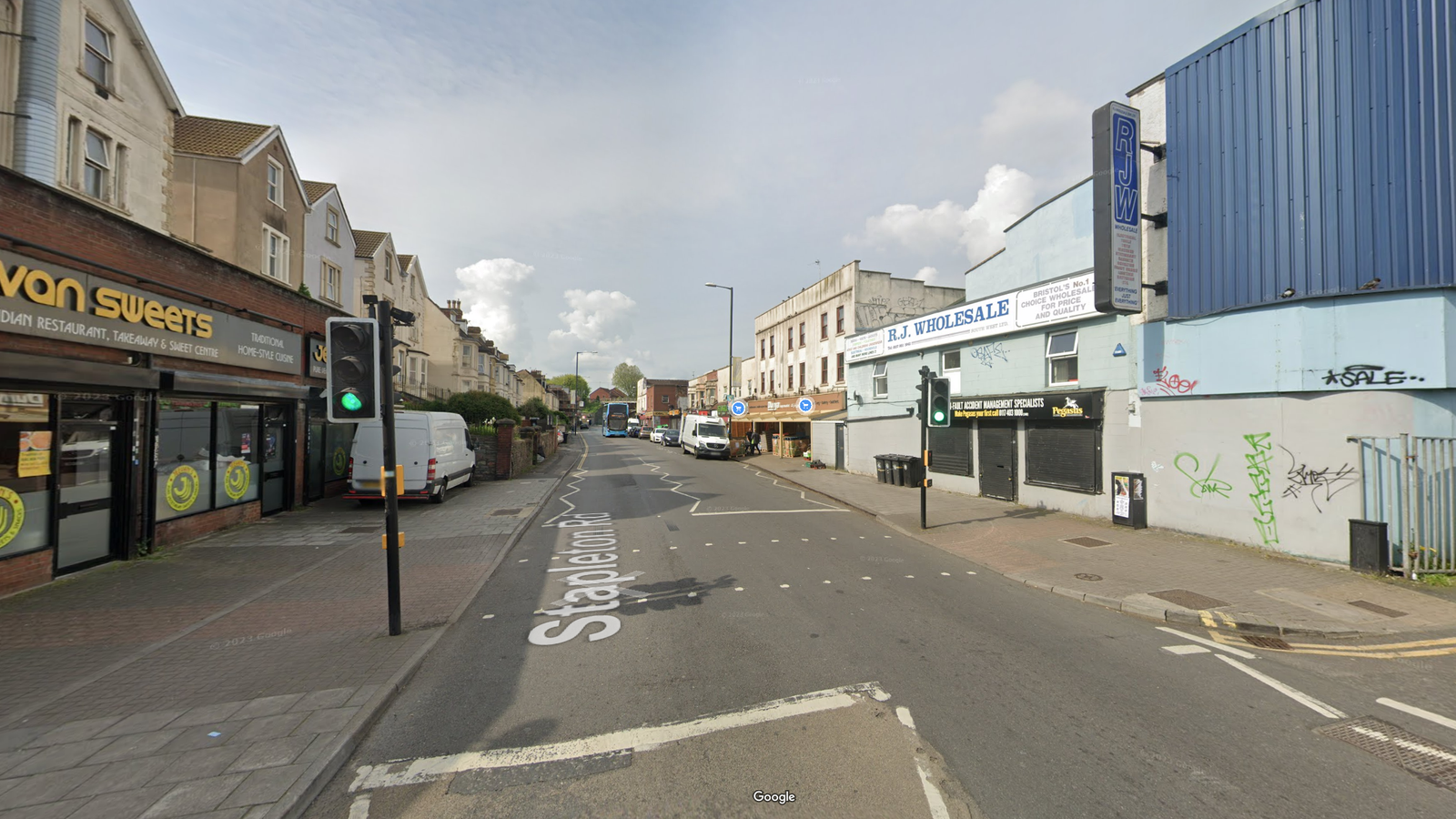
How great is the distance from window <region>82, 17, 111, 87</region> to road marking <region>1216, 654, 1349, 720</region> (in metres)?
24.1

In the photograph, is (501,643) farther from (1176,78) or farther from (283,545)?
(1176,78)

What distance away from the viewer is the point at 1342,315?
8.79m

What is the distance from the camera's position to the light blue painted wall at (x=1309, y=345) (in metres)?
8.12

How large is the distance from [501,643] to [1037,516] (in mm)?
11753

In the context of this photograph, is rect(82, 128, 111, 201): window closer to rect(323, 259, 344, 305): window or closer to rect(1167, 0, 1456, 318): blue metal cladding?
rect(323, 259, 344, 305): window

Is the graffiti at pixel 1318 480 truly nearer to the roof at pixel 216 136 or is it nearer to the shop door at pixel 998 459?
the shop door at pixel 998 459

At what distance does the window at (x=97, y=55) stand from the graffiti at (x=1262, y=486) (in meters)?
25.9

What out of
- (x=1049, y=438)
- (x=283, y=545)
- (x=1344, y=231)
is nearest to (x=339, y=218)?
(x=283, y=545)

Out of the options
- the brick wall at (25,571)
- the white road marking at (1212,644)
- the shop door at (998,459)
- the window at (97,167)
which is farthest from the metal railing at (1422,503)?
the window at (97,167)

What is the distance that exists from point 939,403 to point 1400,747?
8814 millimetres

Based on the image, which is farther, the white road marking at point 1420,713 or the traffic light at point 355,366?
the traffic light at point 355,366

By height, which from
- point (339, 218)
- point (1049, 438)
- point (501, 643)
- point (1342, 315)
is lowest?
point (501, 643)

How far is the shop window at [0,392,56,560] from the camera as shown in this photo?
701 centimetres

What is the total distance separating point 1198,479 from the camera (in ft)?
34.8
